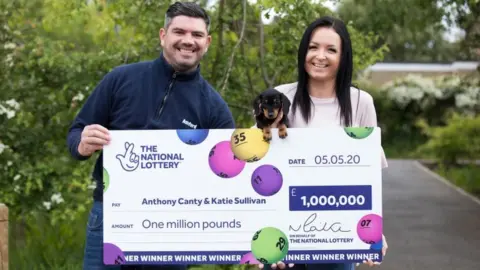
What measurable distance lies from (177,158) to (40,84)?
4367 mm

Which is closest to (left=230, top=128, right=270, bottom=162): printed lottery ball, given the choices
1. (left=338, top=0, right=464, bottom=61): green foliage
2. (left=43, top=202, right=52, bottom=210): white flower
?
(left=338, top=0, right=464, bottom=61): green foliage

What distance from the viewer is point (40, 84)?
747 centimetres

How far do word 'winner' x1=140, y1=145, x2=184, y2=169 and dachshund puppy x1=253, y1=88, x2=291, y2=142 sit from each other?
0.39 metres

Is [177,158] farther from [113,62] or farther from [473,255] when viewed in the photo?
[473,255]

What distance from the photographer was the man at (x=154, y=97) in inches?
137

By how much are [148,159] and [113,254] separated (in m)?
0.43

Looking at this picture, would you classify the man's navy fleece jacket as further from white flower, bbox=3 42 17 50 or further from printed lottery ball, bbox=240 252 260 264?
white flower, bbox=3 42 17 50

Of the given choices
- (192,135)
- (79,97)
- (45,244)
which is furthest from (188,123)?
(45,244)

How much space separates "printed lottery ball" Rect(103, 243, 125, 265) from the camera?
3.42 metres

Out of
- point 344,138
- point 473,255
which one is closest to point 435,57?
point 473,255

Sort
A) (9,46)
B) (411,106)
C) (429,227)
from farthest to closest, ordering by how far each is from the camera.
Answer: (411,106)
(429,227)
(9,46)

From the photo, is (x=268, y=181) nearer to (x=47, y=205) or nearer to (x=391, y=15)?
(x=47, y=205)

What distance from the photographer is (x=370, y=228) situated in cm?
340

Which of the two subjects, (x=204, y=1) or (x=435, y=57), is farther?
(x=435, y=57)
